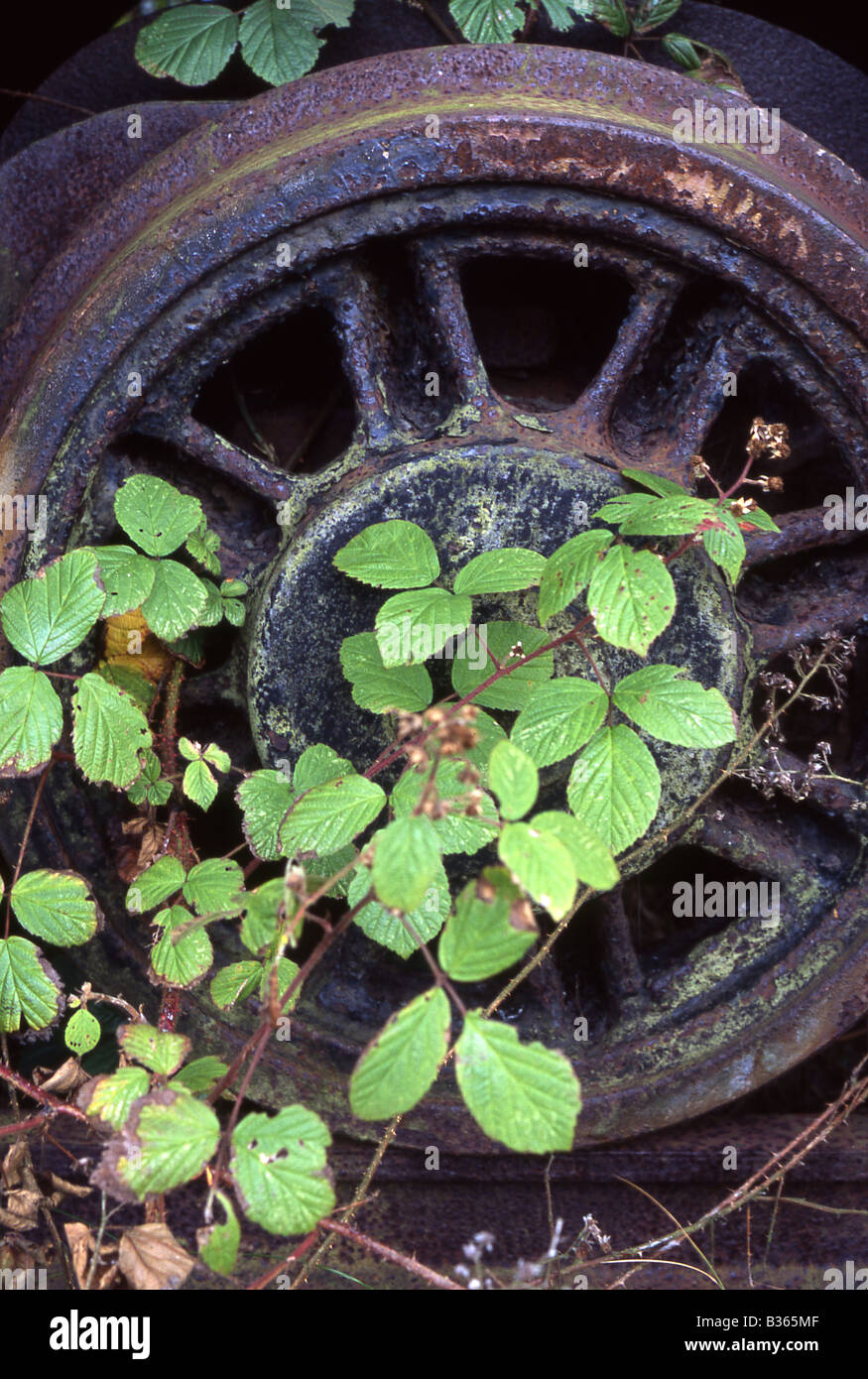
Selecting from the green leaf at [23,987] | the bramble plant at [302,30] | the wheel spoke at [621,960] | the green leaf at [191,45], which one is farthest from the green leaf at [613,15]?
the green leaf at [23,987]

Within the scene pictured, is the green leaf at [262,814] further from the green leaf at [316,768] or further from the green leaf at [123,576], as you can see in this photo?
the green leaf at [123,576]

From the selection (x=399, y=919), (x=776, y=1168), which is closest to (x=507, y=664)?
(x=399, y=919)

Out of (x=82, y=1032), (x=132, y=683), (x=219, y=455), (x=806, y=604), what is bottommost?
(x=82, y=1032)

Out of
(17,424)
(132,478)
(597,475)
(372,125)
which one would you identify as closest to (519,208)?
(372,125)

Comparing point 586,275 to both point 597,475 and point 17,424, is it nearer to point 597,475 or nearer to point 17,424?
point 597,475

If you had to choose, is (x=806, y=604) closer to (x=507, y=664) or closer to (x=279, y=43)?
(x=507, y=664)

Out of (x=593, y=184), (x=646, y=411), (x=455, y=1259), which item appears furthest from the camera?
(x=455, y=1259)

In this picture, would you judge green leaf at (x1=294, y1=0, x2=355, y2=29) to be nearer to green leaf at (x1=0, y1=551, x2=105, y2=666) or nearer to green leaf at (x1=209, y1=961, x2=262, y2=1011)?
green leaf at (x1=0, y1=551, x2=105, y2=666)
